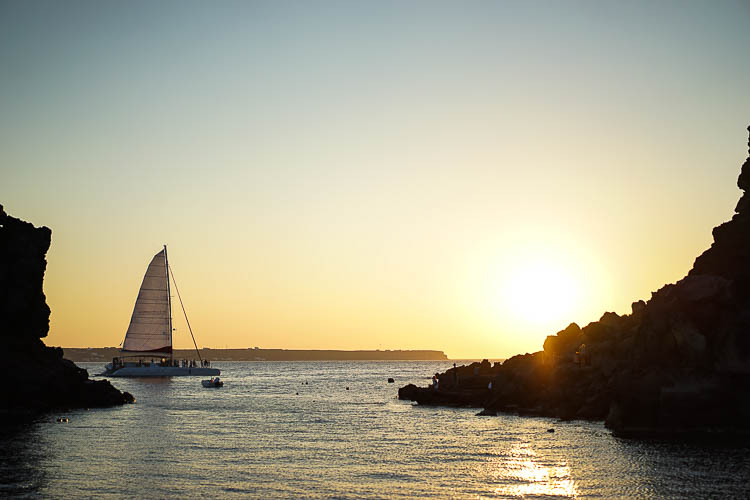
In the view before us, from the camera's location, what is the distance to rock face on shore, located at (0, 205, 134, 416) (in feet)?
224

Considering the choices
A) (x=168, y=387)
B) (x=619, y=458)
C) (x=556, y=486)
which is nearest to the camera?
(x=556, y=486)

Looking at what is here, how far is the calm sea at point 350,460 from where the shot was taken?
109ft

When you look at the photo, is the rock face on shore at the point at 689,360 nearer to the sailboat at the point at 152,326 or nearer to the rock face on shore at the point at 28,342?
the rock face on shore at the point at 28,342

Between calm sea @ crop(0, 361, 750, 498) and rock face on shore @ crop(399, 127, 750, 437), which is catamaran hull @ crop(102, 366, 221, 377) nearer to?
calm sea @ crop(0, 361, 750, 498)

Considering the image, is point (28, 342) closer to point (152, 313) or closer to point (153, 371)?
point (153, 371)

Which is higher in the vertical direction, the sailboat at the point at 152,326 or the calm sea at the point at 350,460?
the sailboat at the point at 152,326

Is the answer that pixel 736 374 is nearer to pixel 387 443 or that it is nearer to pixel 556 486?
pixel 556 486

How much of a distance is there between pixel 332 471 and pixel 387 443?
1186 cm

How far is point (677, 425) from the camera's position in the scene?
159 ft

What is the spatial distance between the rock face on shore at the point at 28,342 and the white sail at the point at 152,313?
5363 cm

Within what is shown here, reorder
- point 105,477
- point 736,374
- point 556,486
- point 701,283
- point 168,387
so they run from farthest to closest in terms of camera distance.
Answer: point 168,387, point 701,283, point 736,374, point 105,477, point 556,486

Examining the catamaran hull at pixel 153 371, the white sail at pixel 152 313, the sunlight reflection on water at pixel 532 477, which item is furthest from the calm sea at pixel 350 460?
the white sail at pixel 152 313

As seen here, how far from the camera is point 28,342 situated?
7331 centimetres

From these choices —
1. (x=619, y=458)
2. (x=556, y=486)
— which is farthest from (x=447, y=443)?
(x=556, y=486)
